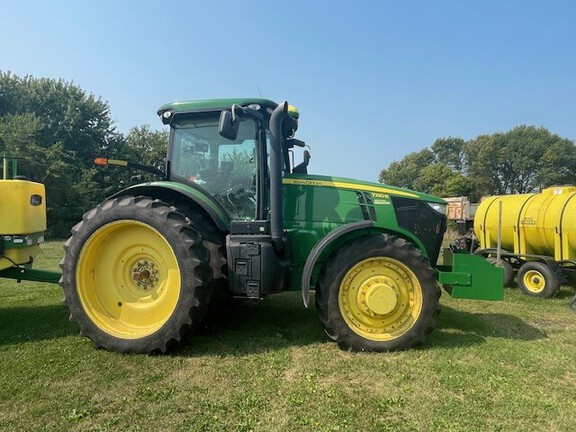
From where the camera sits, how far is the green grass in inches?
111

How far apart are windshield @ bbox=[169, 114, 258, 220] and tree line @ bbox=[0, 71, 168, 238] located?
23.1m

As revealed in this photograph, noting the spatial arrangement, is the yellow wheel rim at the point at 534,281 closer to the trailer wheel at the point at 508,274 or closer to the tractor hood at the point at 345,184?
the trailer wheel at the point at 508,274

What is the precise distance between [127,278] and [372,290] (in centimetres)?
261

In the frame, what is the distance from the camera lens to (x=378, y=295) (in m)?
4.10

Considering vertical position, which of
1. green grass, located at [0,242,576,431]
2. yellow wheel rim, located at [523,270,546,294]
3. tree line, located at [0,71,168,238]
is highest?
tree line, located at [0,71,168,238]

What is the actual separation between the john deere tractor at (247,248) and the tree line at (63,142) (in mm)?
23425

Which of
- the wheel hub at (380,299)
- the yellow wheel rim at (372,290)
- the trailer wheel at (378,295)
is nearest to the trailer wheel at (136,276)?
the trailer wheel at (378,295)

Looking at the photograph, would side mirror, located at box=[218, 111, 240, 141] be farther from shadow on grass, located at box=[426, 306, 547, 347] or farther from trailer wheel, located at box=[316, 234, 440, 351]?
shadow on grass, located at box=[426, 306, 547, 347]

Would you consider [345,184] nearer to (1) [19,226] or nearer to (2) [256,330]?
(2) [256,330]

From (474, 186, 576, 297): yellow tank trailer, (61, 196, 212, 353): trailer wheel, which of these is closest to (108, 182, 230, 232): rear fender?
(61, 196, 212, 353): trailer wheel

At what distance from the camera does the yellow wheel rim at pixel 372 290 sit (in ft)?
13.6

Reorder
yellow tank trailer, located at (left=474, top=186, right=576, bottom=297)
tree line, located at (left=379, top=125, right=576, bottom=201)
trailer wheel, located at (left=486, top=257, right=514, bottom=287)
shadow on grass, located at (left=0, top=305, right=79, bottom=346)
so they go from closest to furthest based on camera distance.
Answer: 1. shadow on grass, located at (left=0, top=305, right=79, bottom=346)
2. yellow tank trailer, located at (left=474, top=186, right=576, bottom=297)
3. trailer wheel, located at (left=486, top=257, right=514, bottom=287)
4. tree line, located at (left=379, top=125, right=576, bottom=201)

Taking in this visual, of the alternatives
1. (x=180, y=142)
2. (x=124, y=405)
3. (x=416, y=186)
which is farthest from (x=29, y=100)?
(x=416, y=186)

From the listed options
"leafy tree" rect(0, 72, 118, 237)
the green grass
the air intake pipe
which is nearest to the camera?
the green grass
